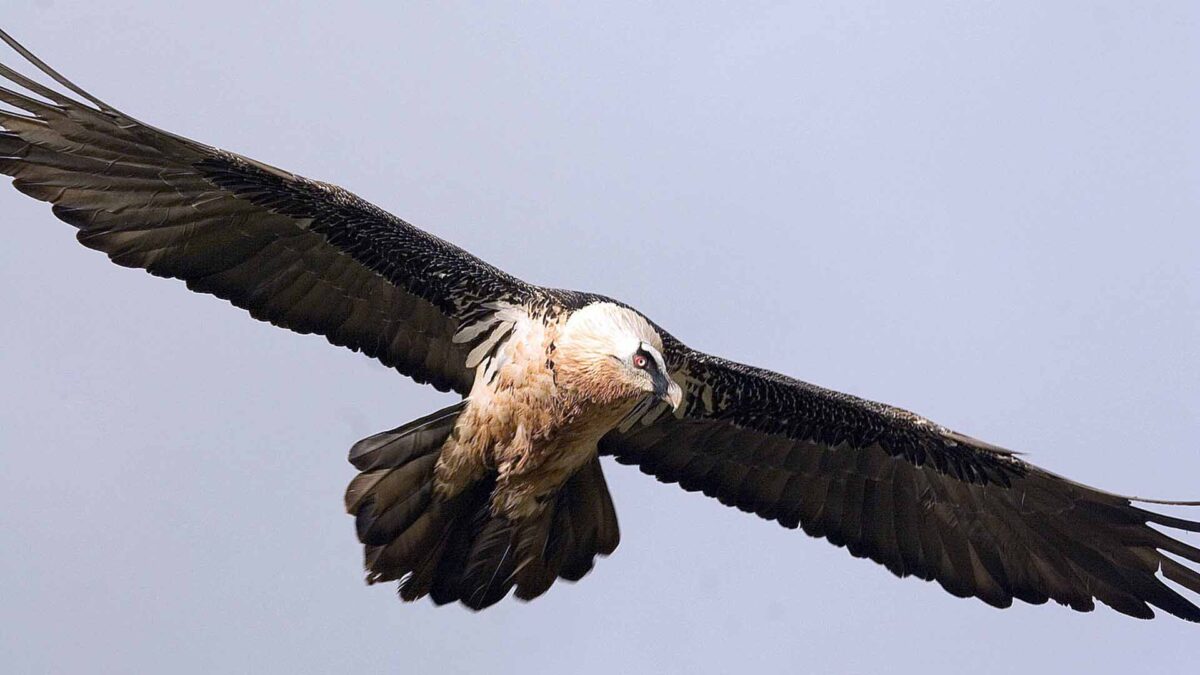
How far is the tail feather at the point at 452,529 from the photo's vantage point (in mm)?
11477

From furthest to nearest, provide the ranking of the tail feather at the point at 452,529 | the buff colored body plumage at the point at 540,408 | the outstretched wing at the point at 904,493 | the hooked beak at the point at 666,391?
the outstretched wing at the point at 904,493 < the tail feather at the point at 452,529 < the buff colored body plumage at the point at 540,408 < the hooked beak at the point at 666,391

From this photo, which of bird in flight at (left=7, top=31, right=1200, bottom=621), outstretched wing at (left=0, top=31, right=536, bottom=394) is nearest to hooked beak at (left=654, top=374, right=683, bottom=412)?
bird in flight at (left=7, top=31, right=1200, bottom=621)

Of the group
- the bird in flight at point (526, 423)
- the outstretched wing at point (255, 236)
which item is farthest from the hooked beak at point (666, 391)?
the outstretched wing at point (255, 236)

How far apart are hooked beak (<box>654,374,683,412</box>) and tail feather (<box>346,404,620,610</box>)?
140 centimetres

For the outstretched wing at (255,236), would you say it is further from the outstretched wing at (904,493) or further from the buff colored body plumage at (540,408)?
the outstretched wing at (904,493)

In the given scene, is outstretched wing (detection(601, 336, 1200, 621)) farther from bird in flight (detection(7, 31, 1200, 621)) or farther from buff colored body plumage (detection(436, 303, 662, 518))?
buff colored body plumage (detection(436, 303, 662, 518))

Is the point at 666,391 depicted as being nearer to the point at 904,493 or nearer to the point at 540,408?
the point at 540,408

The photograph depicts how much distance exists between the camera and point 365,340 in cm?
1207

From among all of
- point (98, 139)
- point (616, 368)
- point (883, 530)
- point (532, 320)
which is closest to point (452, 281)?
point (532, 320)

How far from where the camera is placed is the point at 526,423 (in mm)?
11305

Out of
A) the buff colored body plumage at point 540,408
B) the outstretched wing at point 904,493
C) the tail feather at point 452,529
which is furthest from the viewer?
the outstretched wing at point 904,493

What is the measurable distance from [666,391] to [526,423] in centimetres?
101

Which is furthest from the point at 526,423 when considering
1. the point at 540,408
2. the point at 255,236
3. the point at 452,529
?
the point at 255,236

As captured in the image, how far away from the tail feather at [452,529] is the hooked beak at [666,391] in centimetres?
140
